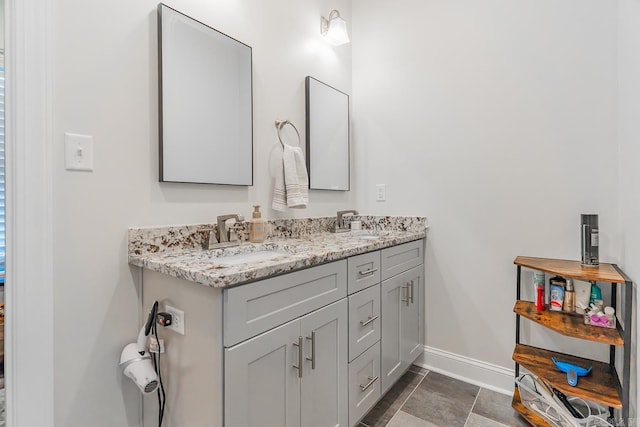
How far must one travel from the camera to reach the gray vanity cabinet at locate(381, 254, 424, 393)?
1.61 metres

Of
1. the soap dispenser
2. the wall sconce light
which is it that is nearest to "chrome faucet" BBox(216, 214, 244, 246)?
the soap dispenser

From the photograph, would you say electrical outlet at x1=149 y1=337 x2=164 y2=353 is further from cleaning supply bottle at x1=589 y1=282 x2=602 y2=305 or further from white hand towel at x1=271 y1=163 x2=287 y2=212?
cleaning supply bottle at x1=589 y1=282 x2=602 y2=305

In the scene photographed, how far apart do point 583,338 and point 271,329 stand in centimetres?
126

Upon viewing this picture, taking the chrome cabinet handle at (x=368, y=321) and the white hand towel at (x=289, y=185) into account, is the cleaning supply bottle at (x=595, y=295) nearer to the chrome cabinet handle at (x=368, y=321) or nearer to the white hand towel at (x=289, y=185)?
the chrome cabinet handle at (x=368, y=321)

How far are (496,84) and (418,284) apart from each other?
1.26 m

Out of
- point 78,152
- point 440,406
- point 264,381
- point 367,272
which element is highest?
point 78,152

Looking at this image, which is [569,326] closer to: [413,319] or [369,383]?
[413,319]

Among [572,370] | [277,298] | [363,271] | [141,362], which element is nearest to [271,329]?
[277,298]

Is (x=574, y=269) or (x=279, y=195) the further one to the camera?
(x=279, y=195)

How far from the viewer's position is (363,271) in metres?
1.43

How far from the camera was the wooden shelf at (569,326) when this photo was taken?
1259mm

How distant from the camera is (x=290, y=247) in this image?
144cm

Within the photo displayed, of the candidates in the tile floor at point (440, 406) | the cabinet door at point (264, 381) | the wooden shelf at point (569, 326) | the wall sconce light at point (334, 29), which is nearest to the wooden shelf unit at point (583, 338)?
the wooden shelf at point (569, 326)

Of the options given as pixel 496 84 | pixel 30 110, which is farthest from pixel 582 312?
pixel 30 110
